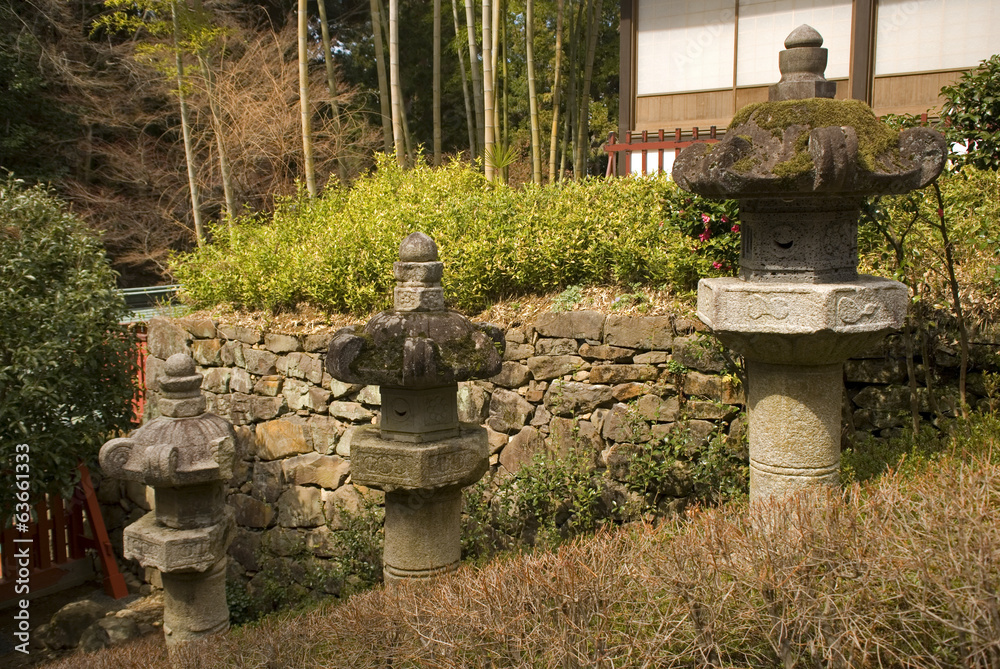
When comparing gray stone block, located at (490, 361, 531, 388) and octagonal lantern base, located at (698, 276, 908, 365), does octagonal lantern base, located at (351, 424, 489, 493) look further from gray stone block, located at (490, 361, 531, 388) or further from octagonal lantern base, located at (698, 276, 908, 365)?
gray stone block, located at (490, 361, 531, 388)

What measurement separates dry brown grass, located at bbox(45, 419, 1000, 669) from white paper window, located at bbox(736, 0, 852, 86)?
7.39 meters

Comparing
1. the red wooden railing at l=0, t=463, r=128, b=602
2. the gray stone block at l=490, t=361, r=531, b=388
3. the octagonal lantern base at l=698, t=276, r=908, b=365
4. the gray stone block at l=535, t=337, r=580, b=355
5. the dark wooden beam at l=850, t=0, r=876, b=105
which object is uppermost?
the dark wooden beam at l=850, t=0, r=876, b=105

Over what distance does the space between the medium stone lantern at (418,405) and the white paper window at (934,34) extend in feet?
24.1

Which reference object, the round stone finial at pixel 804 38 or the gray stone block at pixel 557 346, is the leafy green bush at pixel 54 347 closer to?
the gray stone block at pixel 557 346

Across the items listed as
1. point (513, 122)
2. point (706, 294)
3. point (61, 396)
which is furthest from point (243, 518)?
point (513, 122)

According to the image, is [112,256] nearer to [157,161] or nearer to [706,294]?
[157,161]

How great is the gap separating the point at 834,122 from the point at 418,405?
2.23m

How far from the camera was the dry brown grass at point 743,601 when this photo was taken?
240cm

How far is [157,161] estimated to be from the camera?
49.1ft

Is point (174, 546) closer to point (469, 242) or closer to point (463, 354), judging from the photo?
point (463, 354)

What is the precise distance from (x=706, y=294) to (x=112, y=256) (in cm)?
1401

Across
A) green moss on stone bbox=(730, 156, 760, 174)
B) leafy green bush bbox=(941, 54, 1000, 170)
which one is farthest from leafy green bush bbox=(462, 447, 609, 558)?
leafy green bush bbox=(941, 54, 1000, 170)

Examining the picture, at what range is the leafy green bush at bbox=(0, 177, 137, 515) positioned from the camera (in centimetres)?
619

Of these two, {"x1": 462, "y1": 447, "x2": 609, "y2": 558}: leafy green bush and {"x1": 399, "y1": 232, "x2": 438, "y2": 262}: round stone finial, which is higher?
{"x1": 399, "y1": 232, "x2": 438, "y2": 262}: round stone finial
